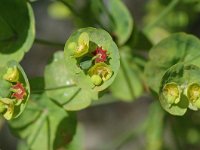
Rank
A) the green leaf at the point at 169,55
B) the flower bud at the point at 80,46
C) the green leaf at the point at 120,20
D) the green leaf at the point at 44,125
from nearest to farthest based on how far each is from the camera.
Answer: the flower bud at the point at 80,46
the green leaf at the point at 169,55
the green leaf at the point at 44,125
the green leaf at the point at 120,20

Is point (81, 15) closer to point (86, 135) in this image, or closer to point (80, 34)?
point (80, 34)

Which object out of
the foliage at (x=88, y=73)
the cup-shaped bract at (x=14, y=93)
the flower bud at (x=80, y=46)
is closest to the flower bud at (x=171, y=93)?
the foliage at (x=88, y=73)

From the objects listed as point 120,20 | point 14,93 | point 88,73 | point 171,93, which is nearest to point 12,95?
point 14,93

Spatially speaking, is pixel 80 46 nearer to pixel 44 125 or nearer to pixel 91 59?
pixel 91 59

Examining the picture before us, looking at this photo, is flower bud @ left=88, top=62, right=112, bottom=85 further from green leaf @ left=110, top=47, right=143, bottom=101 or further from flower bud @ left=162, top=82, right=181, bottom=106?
green leaf @ left=110, top=47, right=143, bottom=101

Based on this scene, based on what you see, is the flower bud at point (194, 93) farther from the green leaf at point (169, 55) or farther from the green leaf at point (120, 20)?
the green leaf at point (120, 20)

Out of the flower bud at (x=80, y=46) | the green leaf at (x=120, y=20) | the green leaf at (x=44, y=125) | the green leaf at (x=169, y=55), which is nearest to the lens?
the flower bud at (x=80, y=46)

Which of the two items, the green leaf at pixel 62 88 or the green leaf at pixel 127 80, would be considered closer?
the green leaf at pixel 62 88
